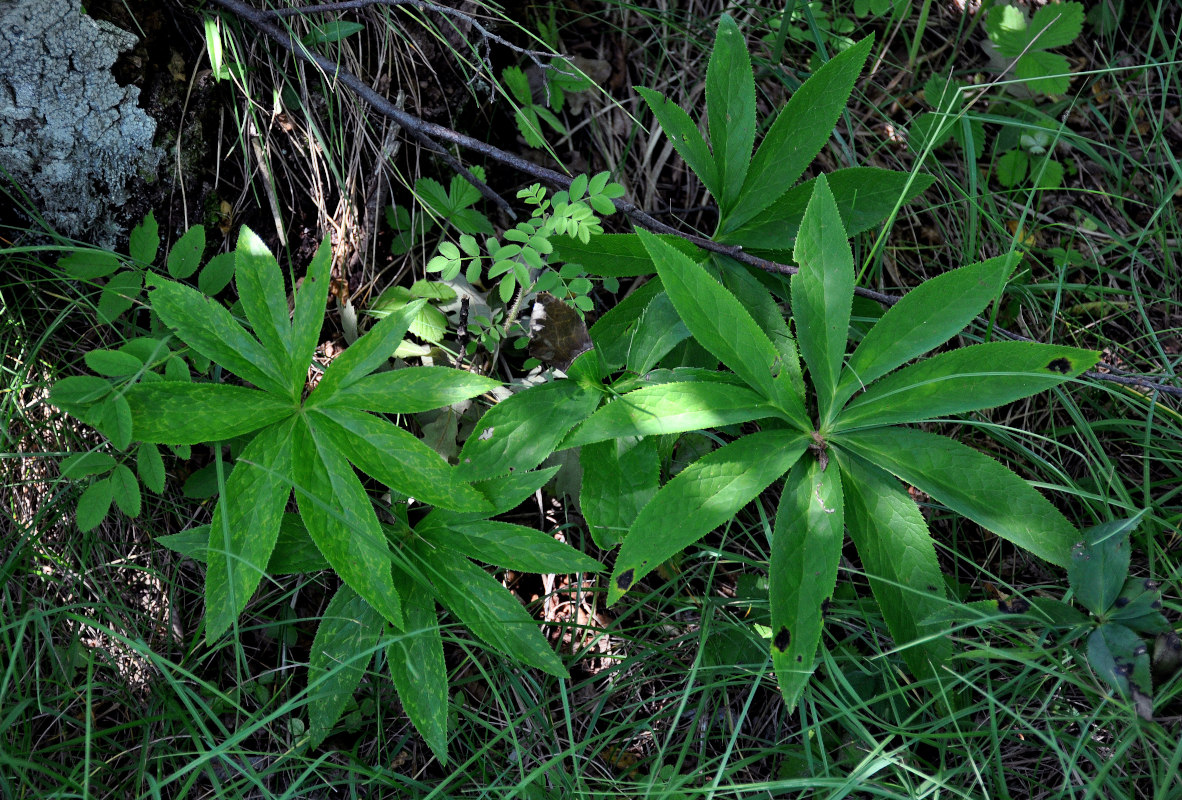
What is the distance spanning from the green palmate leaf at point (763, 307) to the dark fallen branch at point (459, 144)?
36 millimetres

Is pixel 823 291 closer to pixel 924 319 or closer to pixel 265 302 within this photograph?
pixel 924 319

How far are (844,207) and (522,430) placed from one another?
3.64ft

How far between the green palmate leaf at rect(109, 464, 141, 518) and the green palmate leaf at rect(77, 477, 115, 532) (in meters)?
0.02

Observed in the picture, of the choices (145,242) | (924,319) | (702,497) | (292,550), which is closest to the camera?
(702,497)

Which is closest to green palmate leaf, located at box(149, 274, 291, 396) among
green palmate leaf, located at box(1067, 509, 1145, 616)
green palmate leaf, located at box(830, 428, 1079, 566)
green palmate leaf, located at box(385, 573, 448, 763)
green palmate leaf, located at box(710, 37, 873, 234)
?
green palmate leaf, located at box(385, 573, 448, 763)

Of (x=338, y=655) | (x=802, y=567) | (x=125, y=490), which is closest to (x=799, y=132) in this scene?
(x=802, y=567)

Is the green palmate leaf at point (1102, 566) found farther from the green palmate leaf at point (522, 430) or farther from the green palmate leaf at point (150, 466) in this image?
the green palmate leaf at point (150, 466)

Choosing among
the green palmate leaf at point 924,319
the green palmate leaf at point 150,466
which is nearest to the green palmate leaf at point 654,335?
the green palmate leaf at point 924,319

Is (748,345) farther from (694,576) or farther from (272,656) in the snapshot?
(272,656)

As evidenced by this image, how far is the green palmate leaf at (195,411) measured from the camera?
1692 mm

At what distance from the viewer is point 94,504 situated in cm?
183

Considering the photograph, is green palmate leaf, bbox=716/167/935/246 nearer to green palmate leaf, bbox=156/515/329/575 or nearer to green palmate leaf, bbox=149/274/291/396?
green palmate leaf, bbox=149/274/291/396

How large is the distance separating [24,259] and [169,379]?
0.65 metres

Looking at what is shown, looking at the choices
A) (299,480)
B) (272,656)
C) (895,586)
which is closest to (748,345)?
(895,586)
